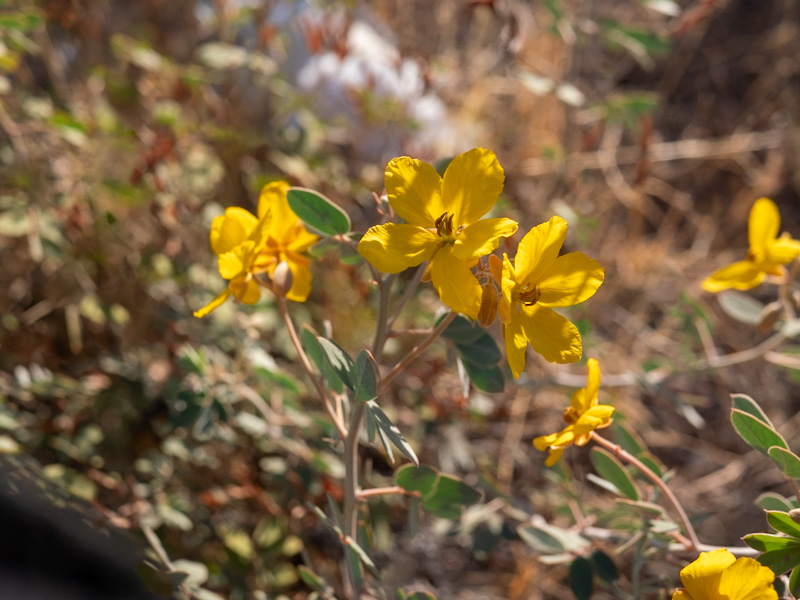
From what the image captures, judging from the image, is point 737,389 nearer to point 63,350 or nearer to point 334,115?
point 334,115

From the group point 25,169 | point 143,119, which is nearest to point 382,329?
point 25,169

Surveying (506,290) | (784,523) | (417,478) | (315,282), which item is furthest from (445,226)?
(315,282)

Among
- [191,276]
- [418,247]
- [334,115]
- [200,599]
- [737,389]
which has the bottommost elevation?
[737,389]

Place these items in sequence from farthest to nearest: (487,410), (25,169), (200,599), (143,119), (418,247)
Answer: (143,119)
(487,410)
(25,169)
(200,599)
(418,247)

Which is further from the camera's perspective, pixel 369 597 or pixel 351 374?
pixel 369 597

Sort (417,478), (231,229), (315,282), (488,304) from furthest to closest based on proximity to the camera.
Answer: (315,282) → (417,478) → (231,229) → (488,304)

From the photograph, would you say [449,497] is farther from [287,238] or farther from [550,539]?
[287,238]

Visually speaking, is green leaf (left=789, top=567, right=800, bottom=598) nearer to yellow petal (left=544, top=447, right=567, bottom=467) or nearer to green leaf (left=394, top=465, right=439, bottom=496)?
yellow petal (left=544, top=447, right=567, bottom=467)
